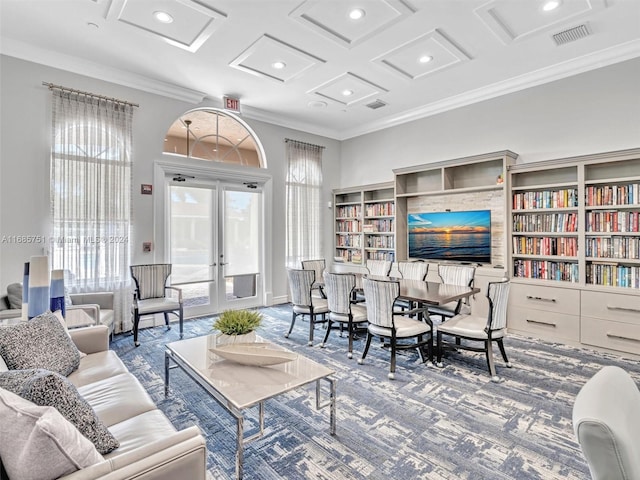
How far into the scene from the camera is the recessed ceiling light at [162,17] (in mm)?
3248

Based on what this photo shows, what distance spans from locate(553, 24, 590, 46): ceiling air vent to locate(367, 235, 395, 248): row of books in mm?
3604

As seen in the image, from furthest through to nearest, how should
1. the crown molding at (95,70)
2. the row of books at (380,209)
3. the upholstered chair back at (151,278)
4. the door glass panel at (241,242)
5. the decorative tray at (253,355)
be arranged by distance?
the row of books at (380,209)
the door glass panel at (241,242)
the upholstered chair back at (151,278)
the crown molding at (95,70)
the decorative tray at (253,355)

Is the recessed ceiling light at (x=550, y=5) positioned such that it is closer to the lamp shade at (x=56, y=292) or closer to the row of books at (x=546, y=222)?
the row of books at (x=546, y=222)

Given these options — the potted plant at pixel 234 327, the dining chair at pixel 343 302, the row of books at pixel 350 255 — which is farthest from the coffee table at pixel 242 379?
the row of books at pixel 350 255

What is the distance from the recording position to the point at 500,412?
2.60 metres

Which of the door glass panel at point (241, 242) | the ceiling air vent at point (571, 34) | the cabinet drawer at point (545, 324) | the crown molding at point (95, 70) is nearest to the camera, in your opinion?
the ceiling air vent at point (571, 34)

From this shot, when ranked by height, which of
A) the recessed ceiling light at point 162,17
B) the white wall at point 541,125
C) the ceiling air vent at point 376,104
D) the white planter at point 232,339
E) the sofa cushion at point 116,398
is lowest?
the sofa cushion at point 116,398

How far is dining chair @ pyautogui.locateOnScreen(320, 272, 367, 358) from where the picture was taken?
12.3 feet

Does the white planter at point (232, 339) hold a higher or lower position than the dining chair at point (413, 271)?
lower

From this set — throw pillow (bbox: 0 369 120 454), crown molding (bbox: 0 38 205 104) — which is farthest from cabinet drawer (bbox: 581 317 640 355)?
crown molding (bbox: 0 38 205 104)

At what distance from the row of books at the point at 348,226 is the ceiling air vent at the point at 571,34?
405 cm

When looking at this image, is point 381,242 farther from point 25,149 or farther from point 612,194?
point 25,149

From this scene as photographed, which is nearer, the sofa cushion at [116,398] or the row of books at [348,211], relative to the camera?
the sofa cushion at [116,398]

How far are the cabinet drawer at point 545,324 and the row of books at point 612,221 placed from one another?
1078 millimetres
